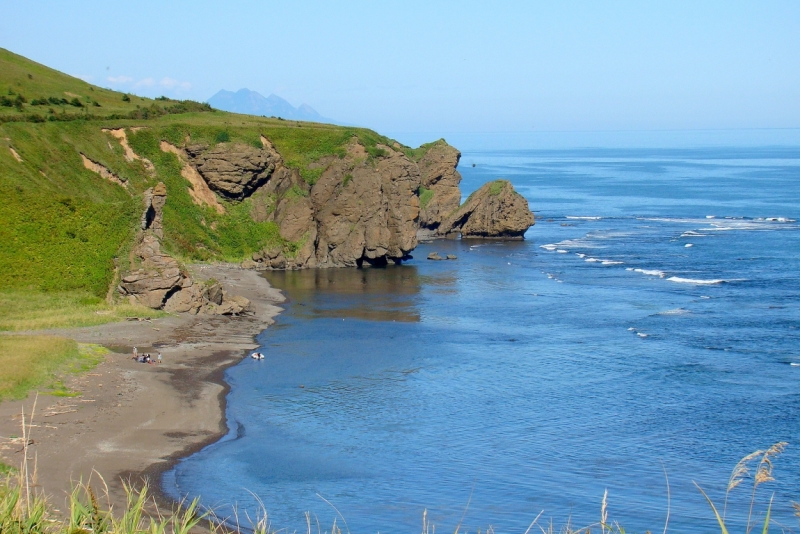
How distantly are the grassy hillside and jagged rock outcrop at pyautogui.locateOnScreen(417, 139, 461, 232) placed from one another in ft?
51.9

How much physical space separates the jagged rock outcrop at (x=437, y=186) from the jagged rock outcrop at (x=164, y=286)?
6002 centimetres

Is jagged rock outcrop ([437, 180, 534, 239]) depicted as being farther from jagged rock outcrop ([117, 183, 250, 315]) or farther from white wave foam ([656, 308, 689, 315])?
jagged rock outcrop ([117, 183, 250, 315])

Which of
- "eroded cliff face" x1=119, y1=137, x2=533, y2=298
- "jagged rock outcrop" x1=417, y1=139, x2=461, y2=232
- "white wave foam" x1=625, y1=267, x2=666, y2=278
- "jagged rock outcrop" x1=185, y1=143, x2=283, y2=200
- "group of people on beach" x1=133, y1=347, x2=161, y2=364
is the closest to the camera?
"group of people on beach" x1=133, y1=347, x2=161, y2=364

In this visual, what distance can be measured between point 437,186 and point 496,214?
497 inches

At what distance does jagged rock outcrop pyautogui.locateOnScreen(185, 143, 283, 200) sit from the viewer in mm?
85438

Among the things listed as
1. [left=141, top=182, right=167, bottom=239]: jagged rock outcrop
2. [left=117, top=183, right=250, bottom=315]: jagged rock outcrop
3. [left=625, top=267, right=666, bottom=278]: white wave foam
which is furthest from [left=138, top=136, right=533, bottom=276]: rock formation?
[left=117, top=183, right=250, bottom=315]: jagged rock outcrop

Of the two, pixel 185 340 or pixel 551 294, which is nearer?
pixel 185 340

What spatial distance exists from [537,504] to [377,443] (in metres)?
8.28

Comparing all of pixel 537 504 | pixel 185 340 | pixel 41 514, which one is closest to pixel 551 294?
pixel 185 340

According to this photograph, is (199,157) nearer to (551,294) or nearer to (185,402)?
(551,294)

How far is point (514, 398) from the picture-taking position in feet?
130

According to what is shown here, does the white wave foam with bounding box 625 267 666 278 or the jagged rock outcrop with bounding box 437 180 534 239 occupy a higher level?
the jagged rock outcrop with bounding box 437 180 534 239

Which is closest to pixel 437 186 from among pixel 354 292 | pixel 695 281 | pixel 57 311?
pixel 695 281

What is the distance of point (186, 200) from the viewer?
82375 mm
